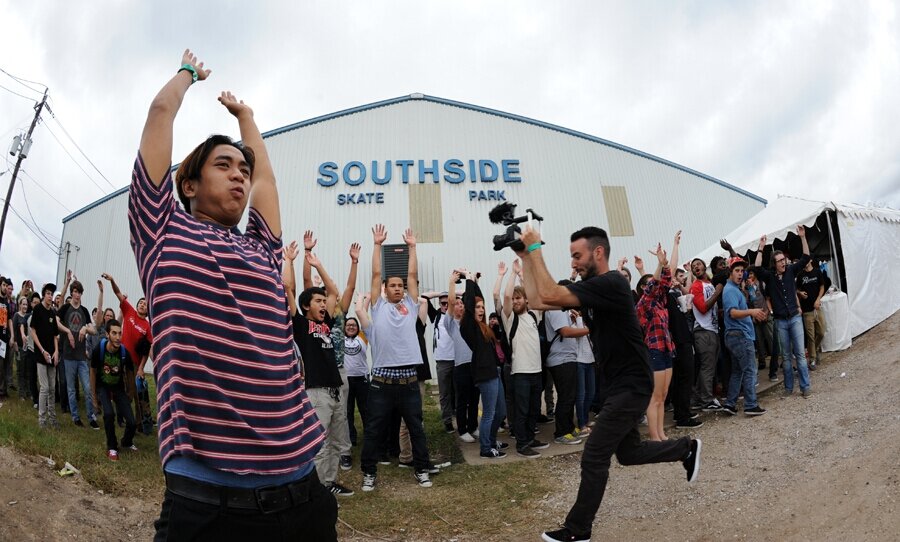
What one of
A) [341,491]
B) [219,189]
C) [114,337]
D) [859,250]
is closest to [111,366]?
[114,337]

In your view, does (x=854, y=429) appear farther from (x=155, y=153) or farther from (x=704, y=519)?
(x=155, y=153)

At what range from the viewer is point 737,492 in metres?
5.61

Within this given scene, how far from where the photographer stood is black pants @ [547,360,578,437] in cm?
848

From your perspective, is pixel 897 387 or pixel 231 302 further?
pixel 897 387

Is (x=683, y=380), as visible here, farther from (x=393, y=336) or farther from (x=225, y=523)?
(x=225, y=523)

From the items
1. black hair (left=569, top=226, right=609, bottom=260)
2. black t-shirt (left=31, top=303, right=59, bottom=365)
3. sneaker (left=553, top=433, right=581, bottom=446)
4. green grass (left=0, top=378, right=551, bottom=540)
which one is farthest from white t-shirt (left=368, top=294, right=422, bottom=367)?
black t-shirt (left=31, top=303, right=59, bottom=365)

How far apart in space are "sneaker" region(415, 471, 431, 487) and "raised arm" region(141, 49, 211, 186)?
607 centimetres

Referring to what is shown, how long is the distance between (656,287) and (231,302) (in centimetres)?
664

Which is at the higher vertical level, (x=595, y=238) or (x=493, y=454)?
(x=595, y=238)

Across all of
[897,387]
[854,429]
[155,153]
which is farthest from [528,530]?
[897,387]

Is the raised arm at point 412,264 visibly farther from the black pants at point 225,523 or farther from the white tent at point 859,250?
the white tent at point 859,250

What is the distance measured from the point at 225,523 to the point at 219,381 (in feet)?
1.26

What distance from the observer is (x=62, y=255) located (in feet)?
80.6

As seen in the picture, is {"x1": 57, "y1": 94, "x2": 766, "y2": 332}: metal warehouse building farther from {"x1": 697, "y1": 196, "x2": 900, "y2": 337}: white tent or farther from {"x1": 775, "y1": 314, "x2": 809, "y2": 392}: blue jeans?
{"x1": 775, "y1": 314, "x2": 809, "y2": 392}: blue jeans
